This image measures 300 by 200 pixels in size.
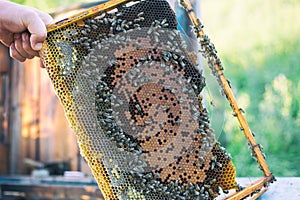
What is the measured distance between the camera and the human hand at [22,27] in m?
2.04

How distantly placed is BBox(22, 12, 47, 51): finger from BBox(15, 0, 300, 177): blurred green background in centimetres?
697

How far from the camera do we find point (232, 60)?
10172 mm

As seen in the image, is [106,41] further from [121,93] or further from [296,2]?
[296,2]

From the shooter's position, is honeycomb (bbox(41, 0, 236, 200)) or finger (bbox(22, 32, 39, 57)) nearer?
honeycomb (bbox(41, 0, 236, 200))

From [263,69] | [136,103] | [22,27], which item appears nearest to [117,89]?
[136,103]

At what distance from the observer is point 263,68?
9.96 m

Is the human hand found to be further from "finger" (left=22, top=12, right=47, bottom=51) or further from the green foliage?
the green foliage

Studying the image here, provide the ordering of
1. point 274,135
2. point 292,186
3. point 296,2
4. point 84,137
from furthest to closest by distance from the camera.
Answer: point 296,2 → point 274,135 → point 292,186 → point 84,137

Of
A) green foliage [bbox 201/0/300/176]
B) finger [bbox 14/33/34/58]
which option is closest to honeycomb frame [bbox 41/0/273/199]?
finger [bbox 14/33/34/58]

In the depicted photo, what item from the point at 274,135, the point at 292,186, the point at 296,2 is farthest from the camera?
the point at 296,2

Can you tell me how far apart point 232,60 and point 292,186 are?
311 inches

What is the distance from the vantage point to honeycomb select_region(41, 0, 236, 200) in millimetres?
2016

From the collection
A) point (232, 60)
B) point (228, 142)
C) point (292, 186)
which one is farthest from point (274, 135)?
point (292, 186)

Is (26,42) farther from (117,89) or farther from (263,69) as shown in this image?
(263,69)
